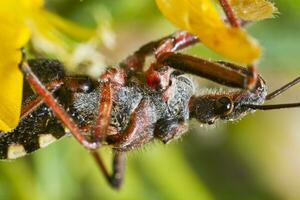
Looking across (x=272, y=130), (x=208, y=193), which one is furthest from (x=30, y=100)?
(x=272, y=130)

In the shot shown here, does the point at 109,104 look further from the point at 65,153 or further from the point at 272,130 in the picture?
the point at 272,130

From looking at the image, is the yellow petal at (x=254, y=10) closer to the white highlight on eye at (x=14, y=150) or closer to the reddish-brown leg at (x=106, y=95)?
the reddish-brown leg at (x=106, y=95)

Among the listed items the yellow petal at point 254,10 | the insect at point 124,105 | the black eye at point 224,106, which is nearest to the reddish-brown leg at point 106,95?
the insect at point 124,105

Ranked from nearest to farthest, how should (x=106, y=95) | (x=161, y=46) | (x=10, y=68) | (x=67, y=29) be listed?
(x=10, y=68), (x=106, y=95), (x=161, y=46), (x=67, y=29)

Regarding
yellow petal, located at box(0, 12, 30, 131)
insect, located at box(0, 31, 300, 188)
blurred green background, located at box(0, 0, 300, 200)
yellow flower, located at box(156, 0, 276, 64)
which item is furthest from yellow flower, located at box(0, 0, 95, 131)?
blurred green background, located at box(0, 0, 300, 200)

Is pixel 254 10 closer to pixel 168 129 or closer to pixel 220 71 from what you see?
pixel 220 71

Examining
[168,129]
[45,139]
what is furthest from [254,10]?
[45,139]

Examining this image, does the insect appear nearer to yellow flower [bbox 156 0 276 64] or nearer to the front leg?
the front leg
